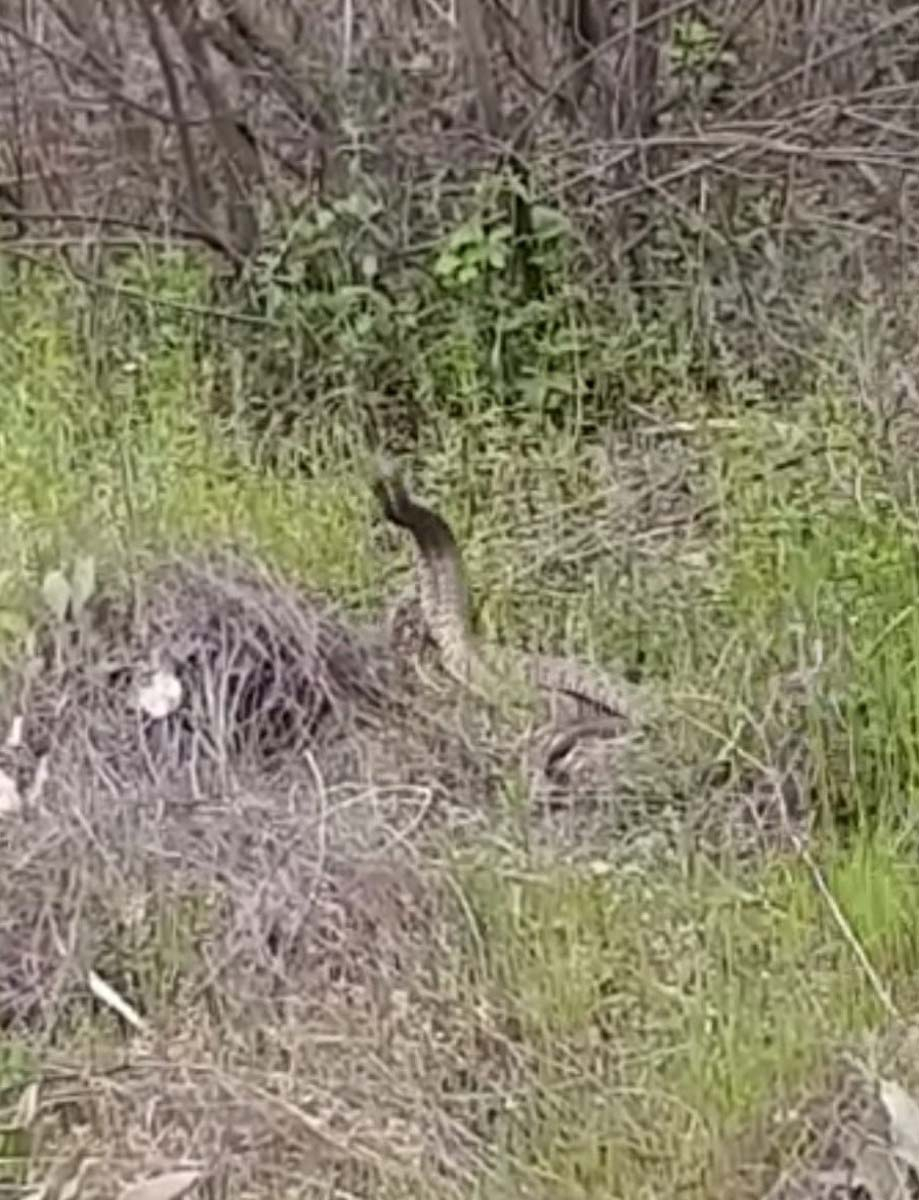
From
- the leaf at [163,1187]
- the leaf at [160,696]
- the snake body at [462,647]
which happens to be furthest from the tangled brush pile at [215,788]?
the leaf at [163,1187]

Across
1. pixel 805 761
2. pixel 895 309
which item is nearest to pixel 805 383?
pixel 895 309

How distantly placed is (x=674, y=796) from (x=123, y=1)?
2708mm

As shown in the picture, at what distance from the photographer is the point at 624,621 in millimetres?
3652

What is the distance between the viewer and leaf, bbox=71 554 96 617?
11.5ft

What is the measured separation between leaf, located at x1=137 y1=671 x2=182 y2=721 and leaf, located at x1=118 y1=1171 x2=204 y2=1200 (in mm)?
908

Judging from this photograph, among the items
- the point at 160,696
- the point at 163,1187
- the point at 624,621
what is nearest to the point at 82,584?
the point at 160,696

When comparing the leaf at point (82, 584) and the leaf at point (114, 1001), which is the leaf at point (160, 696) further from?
the leaf at point (114, 1001)

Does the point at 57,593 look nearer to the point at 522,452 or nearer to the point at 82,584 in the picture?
the point at 82,584

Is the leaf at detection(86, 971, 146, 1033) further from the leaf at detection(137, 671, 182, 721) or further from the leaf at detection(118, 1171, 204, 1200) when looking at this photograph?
the leaf at detection(137, 671, 182, 721)

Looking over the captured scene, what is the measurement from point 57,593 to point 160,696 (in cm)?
32

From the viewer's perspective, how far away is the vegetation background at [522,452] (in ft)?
8.54

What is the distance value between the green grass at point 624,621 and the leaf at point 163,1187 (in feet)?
1.06

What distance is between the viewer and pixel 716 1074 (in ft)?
8.50

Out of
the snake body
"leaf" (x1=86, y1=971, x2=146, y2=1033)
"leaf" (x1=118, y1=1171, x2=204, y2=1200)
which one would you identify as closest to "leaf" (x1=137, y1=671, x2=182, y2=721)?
the snake body
